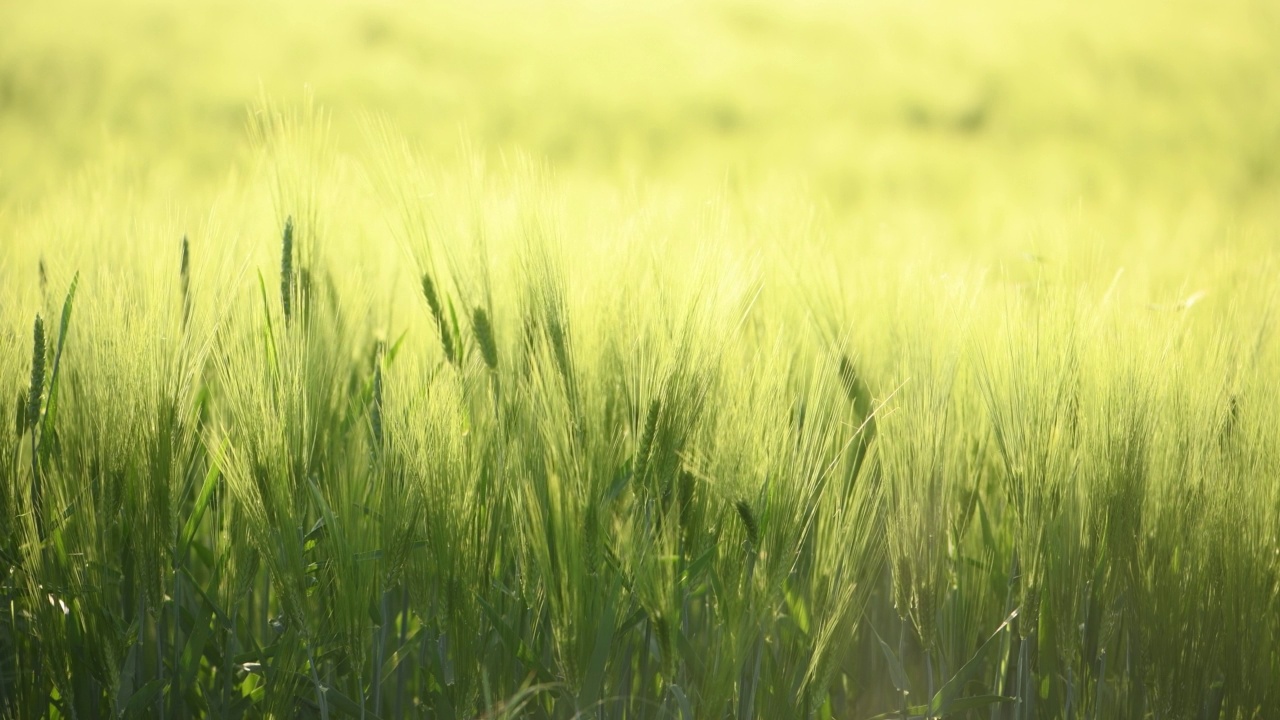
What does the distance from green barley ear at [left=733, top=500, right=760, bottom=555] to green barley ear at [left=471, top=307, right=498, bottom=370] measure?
0.26 metres

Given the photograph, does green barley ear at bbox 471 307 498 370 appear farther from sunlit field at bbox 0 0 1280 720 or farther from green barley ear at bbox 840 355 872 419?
green barley ear at bbox 840 355 872 419

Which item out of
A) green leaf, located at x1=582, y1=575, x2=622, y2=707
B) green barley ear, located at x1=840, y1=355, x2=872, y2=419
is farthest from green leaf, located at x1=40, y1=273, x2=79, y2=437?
green barley ear, located at x1=840, y1=355, x2=872, y2=419

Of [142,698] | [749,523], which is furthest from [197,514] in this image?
[749,523]

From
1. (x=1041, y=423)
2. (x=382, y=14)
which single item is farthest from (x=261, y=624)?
(x=382, y=14)

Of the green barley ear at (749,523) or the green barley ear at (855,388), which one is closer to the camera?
the green barley ear at (749,523)

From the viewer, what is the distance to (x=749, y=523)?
2.35 ft

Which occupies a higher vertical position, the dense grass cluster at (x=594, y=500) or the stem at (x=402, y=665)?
the dense grass cluster at (x=594, y=500)

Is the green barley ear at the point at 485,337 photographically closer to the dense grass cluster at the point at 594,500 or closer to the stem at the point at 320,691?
the dense grass cluster at the point at 594,500

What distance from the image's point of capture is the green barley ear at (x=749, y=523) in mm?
711

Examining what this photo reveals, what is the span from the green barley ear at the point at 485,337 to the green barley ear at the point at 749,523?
263 mm

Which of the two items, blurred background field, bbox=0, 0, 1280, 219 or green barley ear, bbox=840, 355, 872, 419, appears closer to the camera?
green barley ear, bbox=840, 355, 872, 419

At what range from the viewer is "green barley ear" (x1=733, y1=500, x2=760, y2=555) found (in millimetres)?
711

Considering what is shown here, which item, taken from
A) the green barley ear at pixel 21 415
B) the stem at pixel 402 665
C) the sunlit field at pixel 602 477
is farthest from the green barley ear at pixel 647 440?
the green barley ear at pixel 21 415

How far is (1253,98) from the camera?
6148 millimetres
